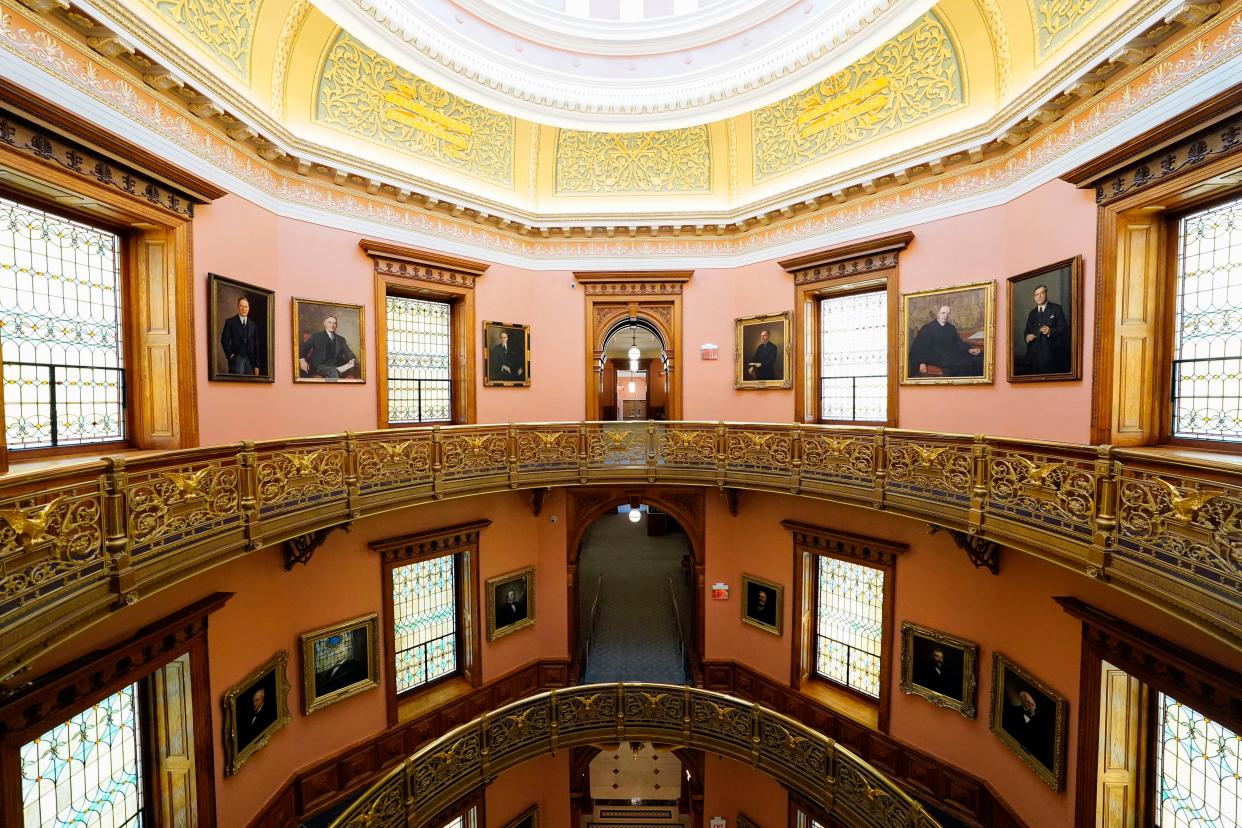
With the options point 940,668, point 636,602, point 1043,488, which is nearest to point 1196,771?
point 940,668

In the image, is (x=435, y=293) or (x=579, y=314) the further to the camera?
(x=579, y=314)

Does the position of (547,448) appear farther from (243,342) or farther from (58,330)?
(58,330)

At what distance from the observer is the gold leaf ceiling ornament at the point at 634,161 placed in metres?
11.3

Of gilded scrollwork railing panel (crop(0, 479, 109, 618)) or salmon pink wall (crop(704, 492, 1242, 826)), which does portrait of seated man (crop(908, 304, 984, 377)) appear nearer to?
salmon pink wall (crop(704, 492, 1242, 826))

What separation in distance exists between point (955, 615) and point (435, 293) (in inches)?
436

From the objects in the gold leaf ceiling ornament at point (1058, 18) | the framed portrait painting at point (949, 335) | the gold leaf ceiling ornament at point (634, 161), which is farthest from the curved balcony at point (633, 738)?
the gold leaf ceiling ornament at point (634, 161)

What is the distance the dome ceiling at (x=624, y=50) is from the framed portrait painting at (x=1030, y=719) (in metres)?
9.98

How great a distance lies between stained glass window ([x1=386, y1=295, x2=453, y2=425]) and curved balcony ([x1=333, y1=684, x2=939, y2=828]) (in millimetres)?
5889

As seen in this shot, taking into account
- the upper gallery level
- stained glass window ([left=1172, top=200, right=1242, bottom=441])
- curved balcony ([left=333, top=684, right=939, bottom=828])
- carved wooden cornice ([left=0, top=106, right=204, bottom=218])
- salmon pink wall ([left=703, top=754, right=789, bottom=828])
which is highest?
the upper gallery level

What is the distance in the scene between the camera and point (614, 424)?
384 inches

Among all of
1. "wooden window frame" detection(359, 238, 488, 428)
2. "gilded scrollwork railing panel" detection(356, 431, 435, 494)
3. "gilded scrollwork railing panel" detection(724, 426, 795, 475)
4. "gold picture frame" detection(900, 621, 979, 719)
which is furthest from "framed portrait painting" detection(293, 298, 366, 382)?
"gold picture frame" detection(900, 621, 979, 719)

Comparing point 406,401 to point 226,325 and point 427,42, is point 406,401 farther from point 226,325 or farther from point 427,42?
point 427,42

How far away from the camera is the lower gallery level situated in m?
4.98

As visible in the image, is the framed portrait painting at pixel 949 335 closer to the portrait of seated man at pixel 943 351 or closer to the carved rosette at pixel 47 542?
the portrait of seated man at pixel 943 351
